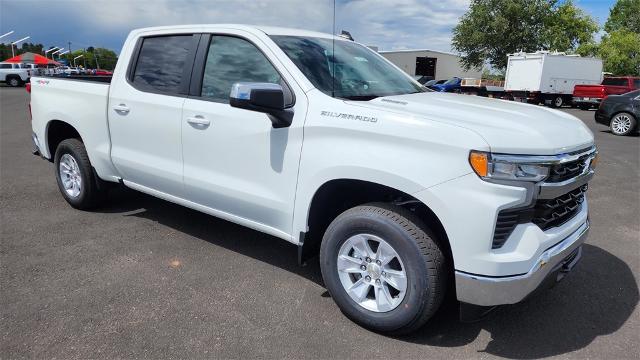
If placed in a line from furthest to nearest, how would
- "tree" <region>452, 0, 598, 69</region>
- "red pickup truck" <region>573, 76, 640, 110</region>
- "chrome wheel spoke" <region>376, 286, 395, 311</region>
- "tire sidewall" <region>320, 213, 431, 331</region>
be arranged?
1. "tree" <region>452, 0, 598, 69</region>
2. "red pickup truck" <region>573, 76, 640, 110</region>
3. "chrome wheel spoke" <region>376, 286, 395, 311</region>
4. "tire sidewall" <region>320, 213, 431, 331</region>

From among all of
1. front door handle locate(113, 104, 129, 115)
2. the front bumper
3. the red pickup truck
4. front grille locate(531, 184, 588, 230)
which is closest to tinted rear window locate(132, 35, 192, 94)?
front door handle locate(113, 104, 129, 115)

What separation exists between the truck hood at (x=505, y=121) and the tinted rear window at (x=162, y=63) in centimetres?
176

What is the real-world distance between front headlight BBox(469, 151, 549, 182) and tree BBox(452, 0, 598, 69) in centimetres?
4505

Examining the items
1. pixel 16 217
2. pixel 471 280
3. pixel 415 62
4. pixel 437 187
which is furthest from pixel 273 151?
pixel 415 62

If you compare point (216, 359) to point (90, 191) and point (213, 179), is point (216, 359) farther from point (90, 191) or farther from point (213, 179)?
point (90, 191)

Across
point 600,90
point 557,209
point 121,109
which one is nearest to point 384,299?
point 557,209

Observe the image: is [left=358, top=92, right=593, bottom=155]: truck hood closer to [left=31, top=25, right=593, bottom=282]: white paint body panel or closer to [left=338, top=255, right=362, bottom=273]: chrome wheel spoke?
[left=31, top=25, right=593, bottom=282]: white paint body panel

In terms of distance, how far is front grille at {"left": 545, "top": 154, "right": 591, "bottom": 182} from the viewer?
259cm

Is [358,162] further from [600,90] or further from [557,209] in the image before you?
[600,90]

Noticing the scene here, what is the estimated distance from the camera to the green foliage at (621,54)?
50031 mm

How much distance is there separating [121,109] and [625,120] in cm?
1384

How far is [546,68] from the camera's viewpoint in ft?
87.6

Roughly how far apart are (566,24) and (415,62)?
21.3 meters

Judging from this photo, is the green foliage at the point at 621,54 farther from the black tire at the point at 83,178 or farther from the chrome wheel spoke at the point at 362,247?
the chrome wheel spoke at the point at 362,247
